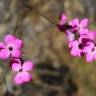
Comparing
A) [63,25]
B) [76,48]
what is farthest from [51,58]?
[76,48]

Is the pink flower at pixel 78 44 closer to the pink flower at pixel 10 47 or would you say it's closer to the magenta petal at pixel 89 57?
the magenta petal at pixel 89 57

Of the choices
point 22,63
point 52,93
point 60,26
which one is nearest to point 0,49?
point 22,63

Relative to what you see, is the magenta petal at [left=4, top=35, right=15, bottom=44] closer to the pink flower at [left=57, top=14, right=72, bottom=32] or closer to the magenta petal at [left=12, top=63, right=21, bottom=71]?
the magenta petal at [left=12, top=63, right=21, bottom=71]

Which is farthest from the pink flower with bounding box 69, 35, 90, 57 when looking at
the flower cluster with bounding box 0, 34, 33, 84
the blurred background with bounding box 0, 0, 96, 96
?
the blurred background with bounding box 0, 0, 96, 96

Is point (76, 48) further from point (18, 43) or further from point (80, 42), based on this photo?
point (18, 43)

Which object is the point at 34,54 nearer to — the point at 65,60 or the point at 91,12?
the point at 65,60

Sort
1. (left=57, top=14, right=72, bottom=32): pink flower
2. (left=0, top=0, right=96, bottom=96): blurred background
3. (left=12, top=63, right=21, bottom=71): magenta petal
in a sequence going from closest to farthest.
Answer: (left=12, top=63, right=21, bottom=71): magenta petal
(left=57, top=14, right=72, bottom=32): pink flower
(left=0, top=0, right=96, bottom=96): blurred background

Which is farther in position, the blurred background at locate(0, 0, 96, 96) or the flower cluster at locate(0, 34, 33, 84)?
the blurred background at locate(0, 0, 96, 96)

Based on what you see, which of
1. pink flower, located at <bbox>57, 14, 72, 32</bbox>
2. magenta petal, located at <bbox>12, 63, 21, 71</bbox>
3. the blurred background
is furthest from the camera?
the blurred background
